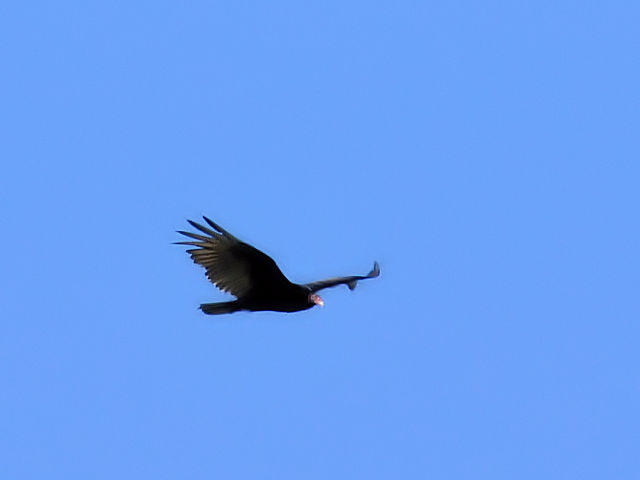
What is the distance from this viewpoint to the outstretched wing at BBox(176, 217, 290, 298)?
20003 millimetres

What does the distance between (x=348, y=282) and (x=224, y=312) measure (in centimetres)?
242

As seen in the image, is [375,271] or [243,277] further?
[375,271]

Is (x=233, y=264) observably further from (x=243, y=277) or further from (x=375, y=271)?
(x=375, y=271)

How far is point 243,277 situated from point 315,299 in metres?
1.10

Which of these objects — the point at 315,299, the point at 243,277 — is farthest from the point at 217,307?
the point at 315,299

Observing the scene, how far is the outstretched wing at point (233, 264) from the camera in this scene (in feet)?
65.6

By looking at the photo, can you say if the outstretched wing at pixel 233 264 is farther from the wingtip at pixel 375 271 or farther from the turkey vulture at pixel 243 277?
the wingtip at pixel 375 271

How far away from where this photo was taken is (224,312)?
68.2ft

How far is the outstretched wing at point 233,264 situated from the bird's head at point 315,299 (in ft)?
1.82

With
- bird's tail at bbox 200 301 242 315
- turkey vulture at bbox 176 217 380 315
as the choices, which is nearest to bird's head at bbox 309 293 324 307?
turkey vulture at bbox 176 217 380 315

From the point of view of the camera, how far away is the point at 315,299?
2112cm

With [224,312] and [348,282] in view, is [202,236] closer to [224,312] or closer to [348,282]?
[224,312]

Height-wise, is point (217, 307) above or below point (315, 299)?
below

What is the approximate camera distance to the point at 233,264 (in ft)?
66.8
